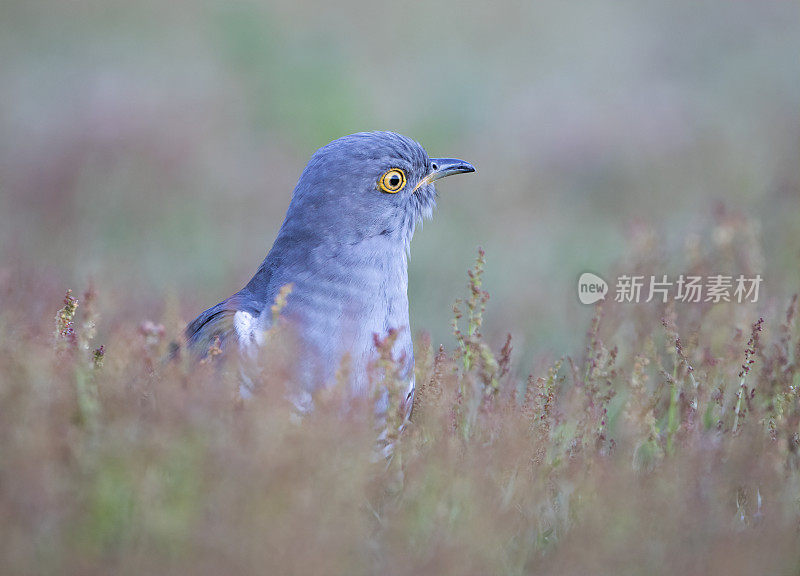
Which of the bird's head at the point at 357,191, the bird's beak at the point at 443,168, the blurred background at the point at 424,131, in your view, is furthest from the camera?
the blurred background at the point at 424,131

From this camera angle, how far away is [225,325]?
377 cm

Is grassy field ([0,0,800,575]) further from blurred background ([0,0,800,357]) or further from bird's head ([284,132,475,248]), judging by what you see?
bird's head ([284,132,475,248])

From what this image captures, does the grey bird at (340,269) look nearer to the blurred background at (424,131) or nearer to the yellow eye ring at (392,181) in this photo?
the yellow eye ring at (392,181)

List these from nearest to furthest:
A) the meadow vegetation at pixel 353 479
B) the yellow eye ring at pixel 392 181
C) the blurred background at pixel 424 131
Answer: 1. the meadow vegetation at pixel 353 479
2. the yellow eye ring at pixel 392 181
3. the blurred background at pixel 424 131

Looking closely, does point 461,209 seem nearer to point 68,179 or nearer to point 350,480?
point 68,179

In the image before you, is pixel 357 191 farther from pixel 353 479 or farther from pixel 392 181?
pixel 353 479

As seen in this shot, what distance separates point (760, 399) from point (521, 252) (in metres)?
5.56

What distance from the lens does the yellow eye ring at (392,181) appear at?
4.29 metres

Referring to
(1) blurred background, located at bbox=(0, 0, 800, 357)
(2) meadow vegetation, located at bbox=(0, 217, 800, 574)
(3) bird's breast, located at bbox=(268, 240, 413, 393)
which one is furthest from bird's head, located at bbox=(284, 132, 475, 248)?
(1) blurred background, located at bbox=(0, 0, 800, 357)

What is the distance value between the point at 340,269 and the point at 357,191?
442 mm

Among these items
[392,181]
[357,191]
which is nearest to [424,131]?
[392,181]

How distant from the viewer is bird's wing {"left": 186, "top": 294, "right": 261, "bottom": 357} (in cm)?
373

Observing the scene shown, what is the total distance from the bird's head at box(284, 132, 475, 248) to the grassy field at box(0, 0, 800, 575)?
0.75 meters

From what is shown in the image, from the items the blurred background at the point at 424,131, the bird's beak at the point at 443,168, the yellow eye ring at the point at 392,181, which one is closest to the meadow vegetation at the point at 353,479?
the yellow eye ring at the point at 392,181
